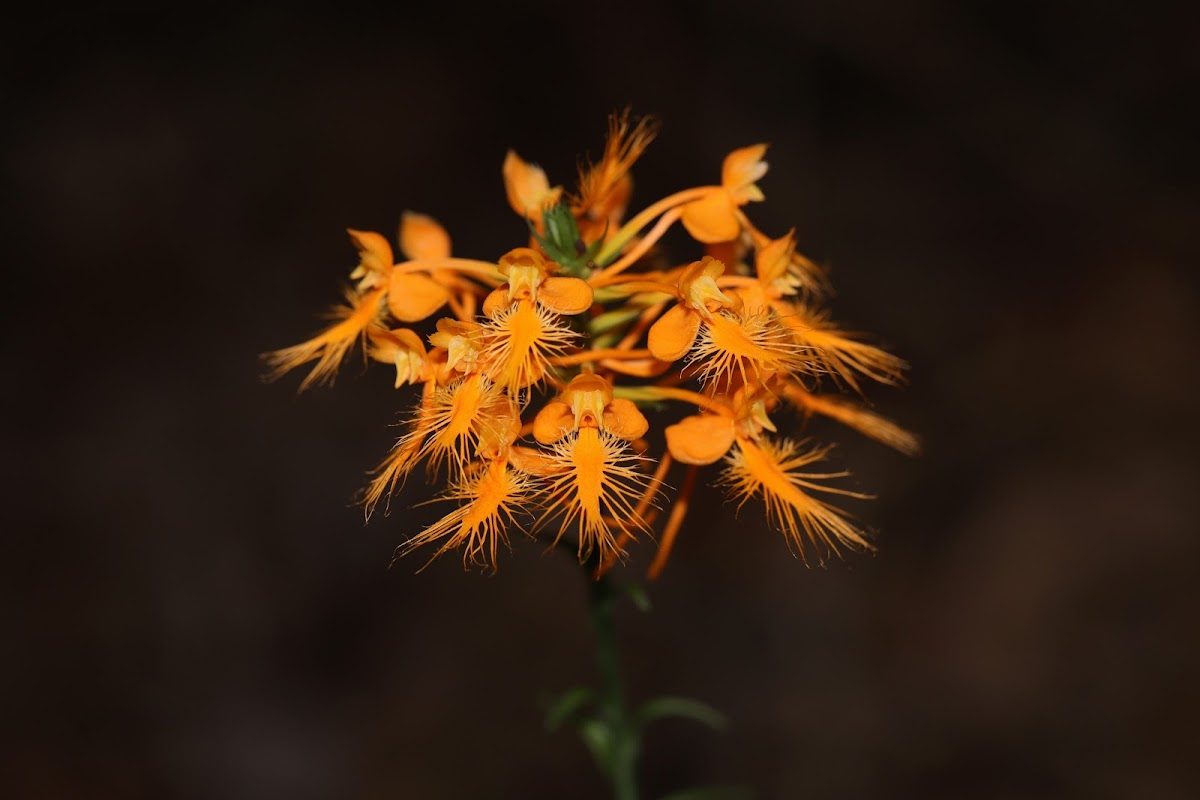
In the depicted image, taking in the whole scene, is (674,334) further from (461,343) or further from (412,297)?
(412,297)

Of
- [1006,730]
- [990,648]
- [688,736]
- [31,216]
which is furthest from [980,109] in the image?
[31,216]

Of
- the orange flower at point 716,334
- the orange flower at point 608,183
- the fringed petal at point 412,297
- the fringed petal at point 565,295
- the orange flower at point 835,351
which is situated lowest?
the fringed petal at point 412,297

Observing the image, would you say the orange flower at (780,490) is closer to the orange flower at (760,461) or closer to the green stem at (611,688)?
the orange flower at (760,461)

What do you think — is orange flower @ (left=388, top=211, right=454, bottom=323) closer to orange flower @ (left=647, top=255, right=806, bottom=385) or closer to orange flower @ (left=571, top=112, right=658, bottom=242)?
orange flower @ (left=571, top=112, right=658, bottom=242)

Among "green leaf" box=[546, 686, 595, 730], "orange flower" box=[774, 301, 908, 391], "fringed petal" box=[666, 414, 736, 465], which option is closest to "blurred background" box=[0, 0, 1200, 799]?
"green leaf" box=[546, 686, 595, 730]

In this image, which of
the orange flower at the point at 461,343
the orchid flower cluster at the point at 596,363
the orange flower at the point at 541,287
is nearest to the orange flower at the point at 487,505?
the orchid flower cluster at the point at 596,363

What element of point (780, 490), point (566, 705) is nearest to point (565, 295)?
point (780, 490)
